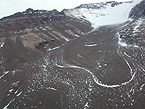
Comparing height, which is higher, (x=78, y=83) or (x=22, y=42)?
(x=22, y=42)

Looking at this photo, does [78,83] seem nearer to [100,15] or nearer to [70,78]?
[70,78]

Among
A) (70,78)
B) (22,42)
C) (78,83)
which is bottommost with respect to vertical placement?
(78,83)

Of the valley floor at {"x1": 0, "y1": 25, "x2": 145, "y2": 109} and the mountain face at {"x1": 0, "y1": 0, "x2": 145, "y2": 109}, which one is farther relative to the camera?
the mountain face at {"x1": 0, "y1": 0, "x2": 145, "y2": 109}

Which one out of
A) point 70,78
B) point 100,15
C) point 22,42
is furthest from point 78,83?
point 100,15

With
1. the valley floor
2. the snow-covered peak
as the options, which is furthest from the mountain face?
the snow-covered peak

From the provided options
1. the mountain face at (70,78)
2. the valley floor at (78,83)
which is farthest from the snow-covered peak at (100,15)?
the valley floor at (78,83)

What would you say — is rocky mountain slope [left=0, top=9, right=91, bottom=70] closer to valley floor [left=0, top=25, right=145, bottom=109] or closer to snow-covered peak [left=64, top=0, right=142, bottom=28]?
valley floor [left=0, top=25, right=145, bottom=109]

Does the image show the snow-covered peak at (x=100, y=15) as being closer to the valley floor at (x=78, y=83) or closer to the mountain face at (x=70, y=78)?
the mountain face at (x=70, y=78)

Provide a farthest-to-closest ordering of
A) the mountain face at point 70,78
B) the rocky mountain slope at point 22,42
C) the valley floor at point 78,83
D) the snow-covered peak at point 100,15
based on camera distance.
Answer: the snow-covered peak at point 100,15 → the rocky mountain slope at point 22,42 → the mountain face at point 70,78 → the valley floor at point 78,83

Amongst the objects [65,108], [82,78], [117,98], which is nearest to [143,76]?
[117,98]

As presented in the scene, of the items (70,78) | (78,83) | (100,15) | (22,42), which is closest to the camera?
(78,83)

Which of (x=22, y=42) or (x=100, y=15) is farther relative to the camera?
(x=100, y=15)
